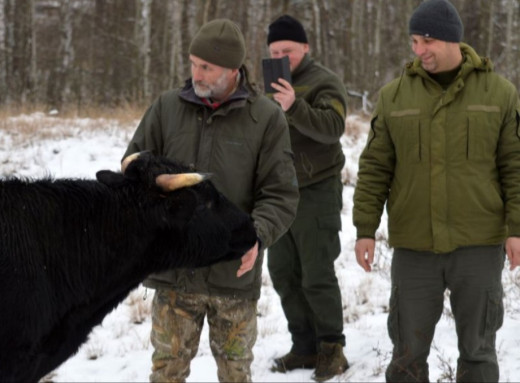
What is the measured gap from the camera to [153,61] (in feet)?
83.8

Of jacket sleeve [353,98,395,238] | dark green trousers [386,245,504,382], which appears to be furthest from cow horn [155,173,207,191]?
dark green trousers [386,245,504,382]

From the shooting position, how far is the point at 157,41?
26.2 meters

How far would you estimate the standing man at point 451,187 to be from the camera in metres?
4.23

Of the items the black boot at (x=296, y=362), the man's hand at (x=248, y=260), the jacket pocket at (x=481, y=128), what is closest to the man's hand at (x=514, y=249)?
the jacket pocket at (x=481, y=128)

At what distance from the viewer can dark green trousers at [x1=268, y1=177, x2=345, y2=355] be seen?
5.84 m

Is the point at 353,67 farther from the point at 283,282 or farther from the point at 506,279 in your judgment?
the point at 283,282

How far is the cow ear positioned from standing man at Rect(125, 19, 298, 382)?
361 millimetres

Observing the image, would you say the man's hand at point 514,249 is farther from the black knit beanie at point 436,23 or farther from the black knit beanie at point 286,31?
the black knit beanie at point 286,31

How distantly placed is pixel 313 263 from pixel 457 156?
74.3 inches

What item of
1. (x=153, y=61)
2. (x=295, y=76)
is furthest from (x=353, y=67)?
(x=295, y=76)

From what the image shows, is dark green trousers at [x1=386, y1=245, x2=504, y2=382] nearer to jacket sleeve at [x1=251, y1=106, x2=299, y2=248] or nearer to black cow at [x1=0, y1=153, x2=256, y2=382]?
jacket sleeve at [x1=251, y1=106, x2=299, y2=248]

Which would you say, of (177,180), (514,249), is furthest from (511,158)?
(177,180)

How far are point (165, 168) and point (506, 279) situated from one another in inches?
193

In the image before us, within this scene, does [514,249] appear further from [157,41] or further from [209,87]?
[157,41]
